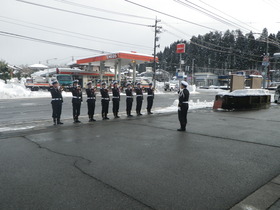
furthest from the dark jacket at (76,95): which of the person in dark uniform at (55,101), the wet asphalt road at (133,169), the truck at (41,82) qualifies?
the truck at (41,82)

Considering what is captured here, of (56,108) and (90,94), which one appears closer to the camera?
(56,108)

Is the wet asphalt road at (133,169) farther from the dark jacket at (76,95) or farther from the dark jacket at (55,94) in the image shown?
the dark jacket at (76,95)

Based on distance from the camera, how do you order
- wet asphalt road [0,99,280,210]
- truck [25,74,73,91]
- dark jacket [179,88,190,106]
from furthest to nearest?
truck [25,74,73,91] → dark jacket [179,88,190,106] → wet asphalt road [0,99,280,210]

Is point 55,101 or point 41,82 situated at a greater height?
point 41,82

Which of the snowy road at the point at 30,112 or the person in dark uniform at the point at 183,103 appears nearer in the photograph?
the person in dark uniform at the point at 183,103

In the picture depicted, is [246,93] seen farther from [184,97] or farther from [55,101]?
[55,101]

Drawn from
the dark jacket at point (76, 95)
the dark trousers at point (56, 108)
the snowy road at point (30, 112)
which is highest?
the dark jacket at point (76, 95)

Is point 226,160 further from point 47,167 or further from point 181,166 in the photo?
point 47,167

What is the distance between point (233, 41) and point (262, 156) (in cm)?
8649

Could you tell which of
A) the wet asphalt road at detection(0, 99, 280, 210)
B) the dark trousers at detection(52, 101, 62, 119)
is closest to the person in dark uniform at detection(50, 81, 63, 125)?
the dark trousers at detection(52, 101, 62, 119)

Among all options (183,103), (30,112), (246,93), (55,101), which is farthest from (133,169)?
(246,93)

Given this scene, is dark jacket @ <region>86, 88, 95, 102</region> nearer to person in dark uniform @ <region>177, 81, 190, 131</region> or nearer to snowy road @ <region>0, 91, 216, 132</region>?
snowy road @ <region>0, 91, 216, 132</region>

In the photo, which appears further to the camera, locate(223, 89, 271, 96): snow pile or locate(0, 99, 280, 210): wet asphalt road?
locate(223, 89, 271, 96): snow pile

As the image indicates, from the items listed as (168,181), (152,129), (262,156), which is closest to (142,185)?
(168,181)
